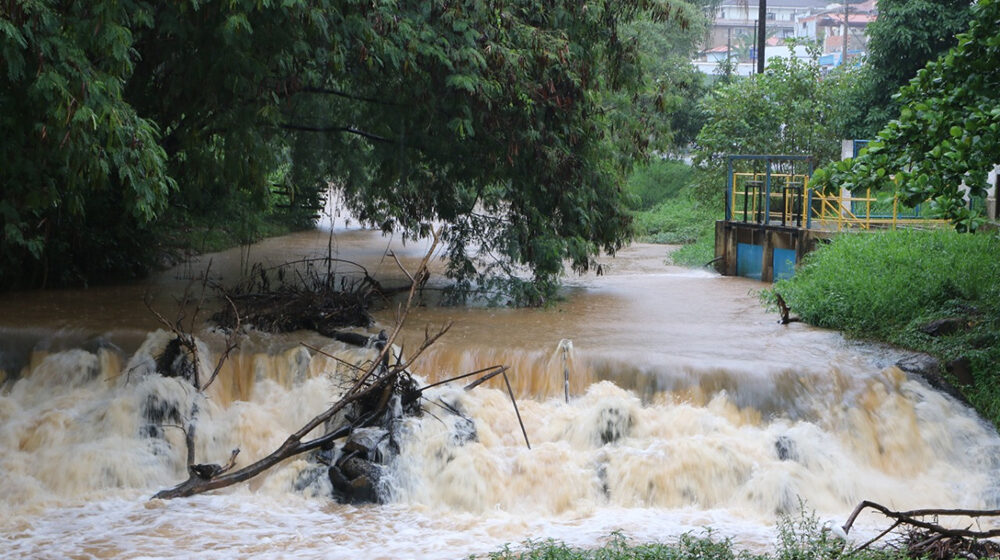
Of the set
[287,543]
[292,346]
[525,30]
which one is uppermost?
[525,30]

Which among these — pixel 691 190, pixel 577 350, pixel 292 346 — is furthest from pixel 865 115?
pixel 292 346

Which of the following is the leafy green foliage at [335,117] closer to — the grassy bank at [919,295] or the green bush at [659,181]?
the grassy bank at [919,295]

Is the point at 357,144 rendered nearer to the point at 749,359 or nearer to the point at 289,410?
the point at 289,410

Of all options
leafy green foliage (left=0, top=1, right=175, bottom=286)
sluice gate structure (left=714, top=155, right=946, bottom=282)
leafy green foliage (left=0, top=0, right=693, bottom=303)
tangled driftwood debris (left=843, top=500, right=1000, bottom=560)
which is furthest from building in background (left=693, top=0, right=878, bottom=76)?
tangled driftwood debris (left=843, top=500, right=1000, bottom=560)

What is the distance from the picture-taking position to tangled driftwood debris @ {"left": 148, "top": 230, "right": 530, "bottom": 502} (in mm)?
10000

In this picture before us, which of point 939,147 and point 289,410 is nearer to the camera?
point 939,147

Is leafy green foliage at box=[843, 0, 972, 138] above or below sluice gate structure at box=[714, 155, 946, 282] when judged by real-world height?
above

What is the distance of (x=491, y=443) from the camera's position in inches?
426

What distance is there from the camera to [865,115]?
26.4 metres

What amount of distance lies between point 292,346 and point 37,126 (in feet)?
13.6

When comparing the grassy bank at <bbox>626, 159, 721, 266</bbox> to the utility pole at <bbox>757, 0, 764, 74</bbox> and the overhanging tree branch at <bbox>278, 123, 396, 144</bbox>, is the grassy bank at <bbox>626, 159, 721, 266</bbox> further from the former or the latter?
the overhanging tree branch at <bbox>278, 123, 396, 144</bbox>

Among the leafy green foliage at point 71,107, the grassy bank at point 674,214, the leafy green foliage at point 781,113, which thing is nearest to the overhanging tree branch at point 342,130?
the leafy green foliage at point 71,107

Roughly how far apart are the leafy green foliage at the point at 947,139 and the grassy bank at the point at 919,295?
1.93 meters

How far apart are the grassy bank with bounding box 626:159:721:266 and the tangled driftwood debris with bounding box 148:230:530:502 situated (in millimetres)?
12337
